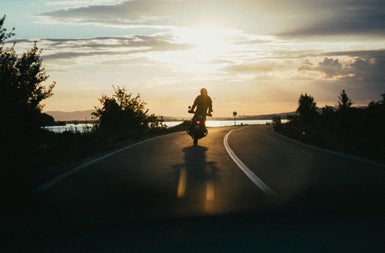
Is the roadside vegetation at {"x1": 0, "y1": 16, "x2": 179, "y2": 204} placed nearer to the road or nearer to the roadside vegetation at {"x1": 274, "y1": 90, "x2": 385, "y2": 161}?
the road

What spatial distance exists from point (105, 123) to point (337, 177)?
35.4 metres

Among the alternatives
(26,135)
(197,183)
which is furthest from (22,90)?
(197,183)

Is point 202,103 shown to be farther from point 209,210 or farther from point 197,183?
point 209,210

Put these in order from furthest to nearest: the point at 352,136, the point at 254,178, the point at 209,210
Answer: the point at 352,136, the point at 254,178, the point at 209,210

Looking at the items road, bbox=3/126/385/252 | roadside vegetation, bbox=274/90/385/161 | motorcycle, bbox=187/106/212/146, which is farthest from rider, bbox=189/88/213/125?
road, bbox=3/126/385/252

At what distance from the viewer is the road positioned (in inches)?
268

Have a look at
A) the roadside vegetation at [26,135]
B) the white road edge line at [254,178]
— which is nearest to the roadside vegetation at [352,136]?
the white road edge line at [254,178]

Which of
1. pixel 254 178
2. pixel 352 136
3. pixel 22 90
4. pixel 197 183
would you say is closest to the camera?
pixel 197 183

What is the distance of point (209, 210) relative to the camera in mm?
8953

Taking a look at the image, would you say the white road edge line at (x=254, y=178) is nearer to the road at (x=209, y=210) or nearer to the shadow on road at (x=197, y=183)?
the road at (x=209, y=210)

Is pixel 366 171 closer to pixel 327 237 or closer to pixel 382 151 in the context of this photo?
pixel 382 151

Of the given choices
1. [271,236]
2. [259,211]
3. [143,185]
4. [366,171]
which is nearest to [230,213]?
[259,211]

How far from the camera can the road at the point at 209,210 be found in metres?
6.81

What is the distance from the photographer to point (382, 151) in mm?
21156
